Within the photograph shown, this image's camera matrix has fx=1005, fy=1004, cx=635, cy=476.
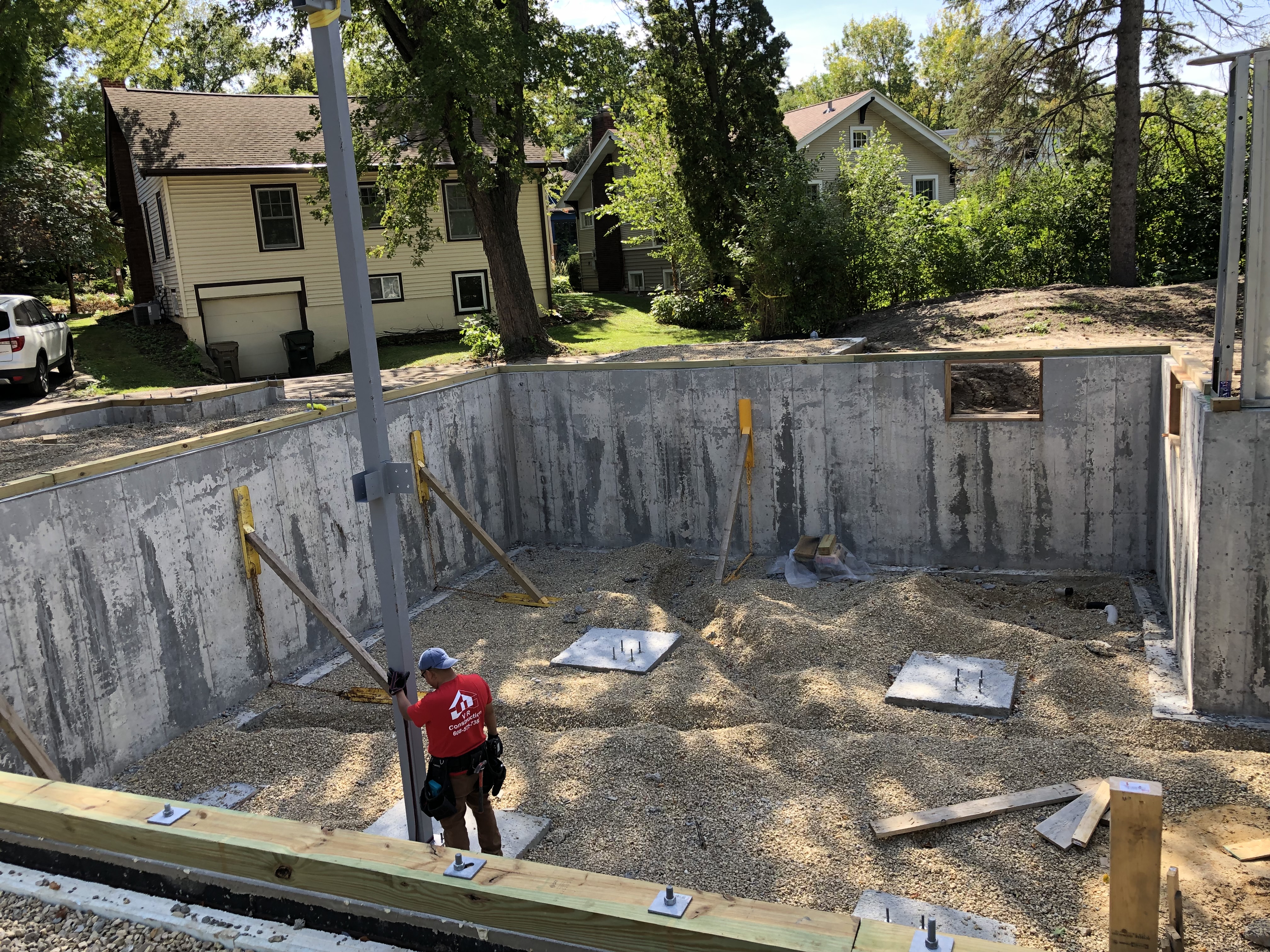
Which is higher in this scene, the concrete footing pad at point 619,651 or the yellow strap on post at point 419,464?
the yellow strap on post at point 419,464

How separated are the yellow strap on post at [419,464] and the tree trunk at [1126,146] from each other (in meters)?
14.8

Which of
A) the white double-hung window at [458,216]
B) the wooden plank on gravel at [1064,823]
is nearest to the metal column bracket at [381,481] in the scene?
the wooden plank on gravel at [1064,823]

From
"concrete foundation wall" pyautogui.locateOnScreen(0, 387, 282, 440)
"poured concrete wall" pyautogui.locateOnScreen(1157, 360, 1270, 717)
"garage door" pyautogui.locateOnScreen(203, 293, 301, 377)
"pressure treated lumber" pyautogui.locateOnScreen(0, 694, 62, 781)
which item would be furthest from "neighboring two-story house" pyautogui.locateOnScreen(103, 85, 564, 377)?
"poured concrete wall" pyautogui.locateOnScreen(1157, 360, 1270, 717)

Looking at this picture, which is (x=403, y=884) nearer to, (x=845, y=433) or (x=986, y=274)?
(x=845, y=433)

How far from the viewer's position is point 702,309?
85.0 ft

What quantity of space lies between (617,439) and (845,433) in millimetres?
2892

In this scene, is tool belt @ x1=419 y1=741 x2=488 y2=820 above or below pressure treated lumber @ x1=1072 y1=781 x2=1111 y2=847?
above

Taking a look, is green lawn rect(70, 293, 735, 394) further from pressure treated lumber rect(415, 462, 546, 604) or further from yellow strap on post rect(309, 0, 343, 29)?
yellow strap on post rect(309, 0, 343, 29)

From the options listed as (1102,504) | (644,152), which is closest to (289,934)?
(1102,504)

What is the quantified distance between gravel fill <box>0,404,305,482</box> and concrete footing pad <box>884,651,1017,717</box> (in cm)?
626

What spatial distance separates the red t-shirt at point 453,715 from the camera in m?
5.33

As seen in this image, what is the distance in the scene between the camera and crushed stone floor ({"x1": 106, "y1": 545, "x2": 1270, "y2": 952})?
18.2ft

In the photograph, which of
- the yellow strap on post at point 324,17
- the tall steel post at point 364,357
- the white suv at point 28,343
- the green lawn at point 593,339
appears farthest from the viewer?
the green lawn at point 593,339

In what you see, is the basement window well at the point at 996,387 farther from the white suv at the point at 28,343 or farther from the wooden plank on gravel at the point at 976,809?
the white suv at the point at 28,343
